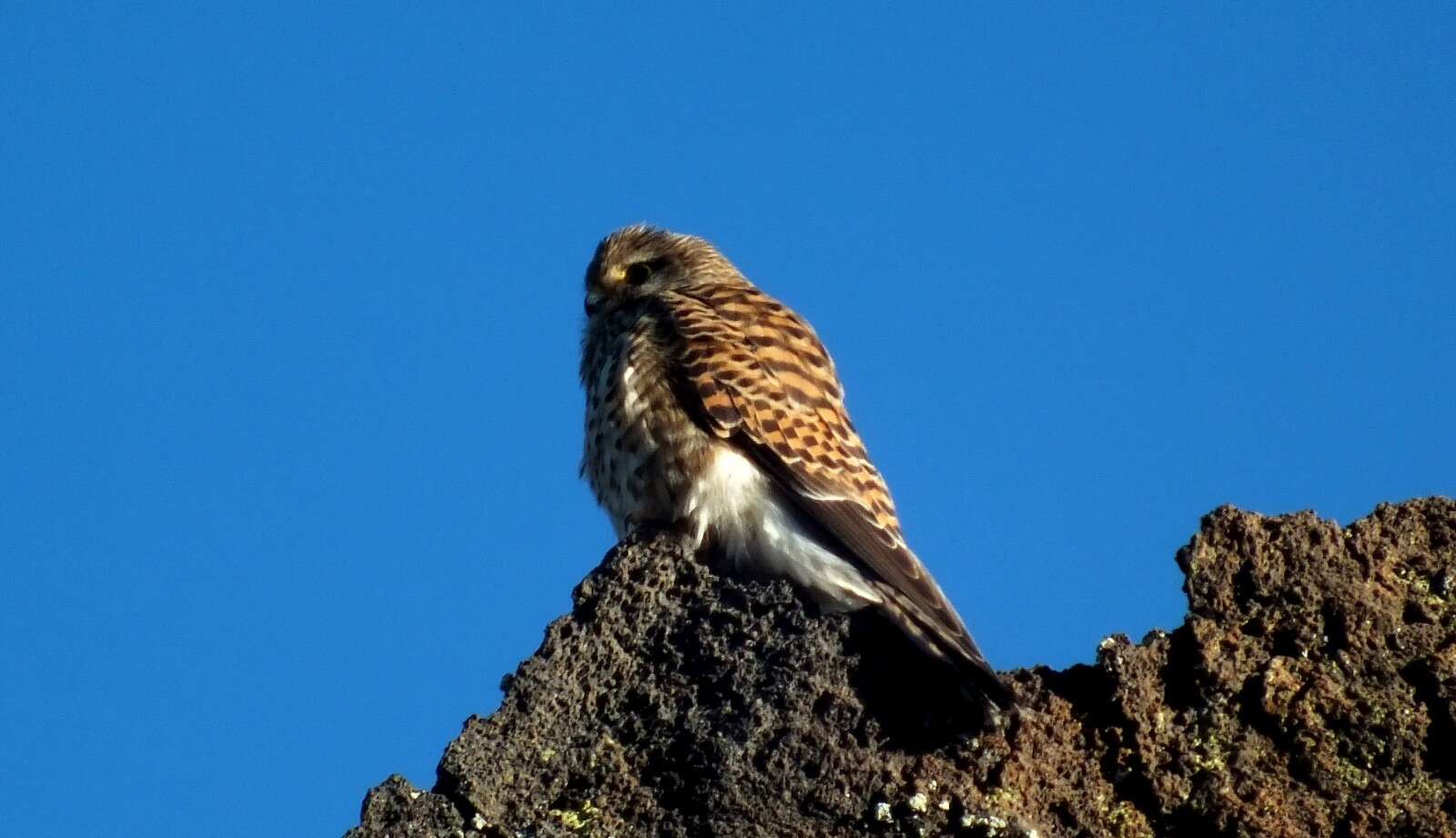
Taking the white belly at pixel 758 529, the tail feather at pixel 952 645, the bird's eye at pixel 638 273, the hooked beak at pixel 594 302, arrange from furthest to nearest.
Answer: the bird's eye at pixel 638 273 → the hooked beak at pixel 594 302 → the white belly at pixel 758 529 → the tail feather at pixel 952 645

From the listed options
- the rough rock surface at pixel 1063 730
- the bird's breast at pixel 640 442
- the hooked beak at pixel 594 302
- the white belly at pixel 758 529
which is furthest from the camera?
the hooked beak at pixel 594 302

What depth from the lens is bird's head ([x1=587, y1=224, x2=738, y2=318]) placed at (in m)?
6.62

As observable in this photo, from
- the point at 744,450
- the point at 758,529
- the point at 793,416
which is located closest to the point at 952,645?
the point at 758,529

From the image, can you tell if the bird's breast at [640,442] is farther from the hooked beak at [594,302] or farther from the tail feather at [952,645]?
the hooked beak at [594,302]

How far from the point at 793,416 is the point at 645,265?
6.13 ft

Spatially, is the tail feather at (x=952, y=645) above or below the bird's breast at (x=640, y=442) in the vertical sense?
below

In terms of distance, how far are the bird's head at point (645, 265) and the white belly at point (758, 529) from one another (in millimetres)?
1708

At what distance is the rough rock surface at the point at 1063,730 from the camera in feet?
9.61

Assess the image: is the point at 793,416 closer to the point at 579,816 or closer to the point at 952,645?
the point at 952,645

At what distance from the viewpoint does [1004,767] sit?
2.97 metres

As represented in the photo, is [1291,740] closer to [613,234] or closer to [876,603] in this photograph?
[876,603]

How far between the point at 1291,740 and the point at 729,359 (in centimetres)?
248

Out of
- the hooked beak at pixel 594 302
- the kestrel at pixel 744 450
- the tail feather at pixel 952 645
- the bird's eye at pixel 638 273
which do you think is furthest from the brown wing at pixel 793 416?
the bird's eye at pixel 638 273

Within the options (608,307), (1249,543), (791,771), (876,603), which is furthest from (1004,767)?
(608,307)
